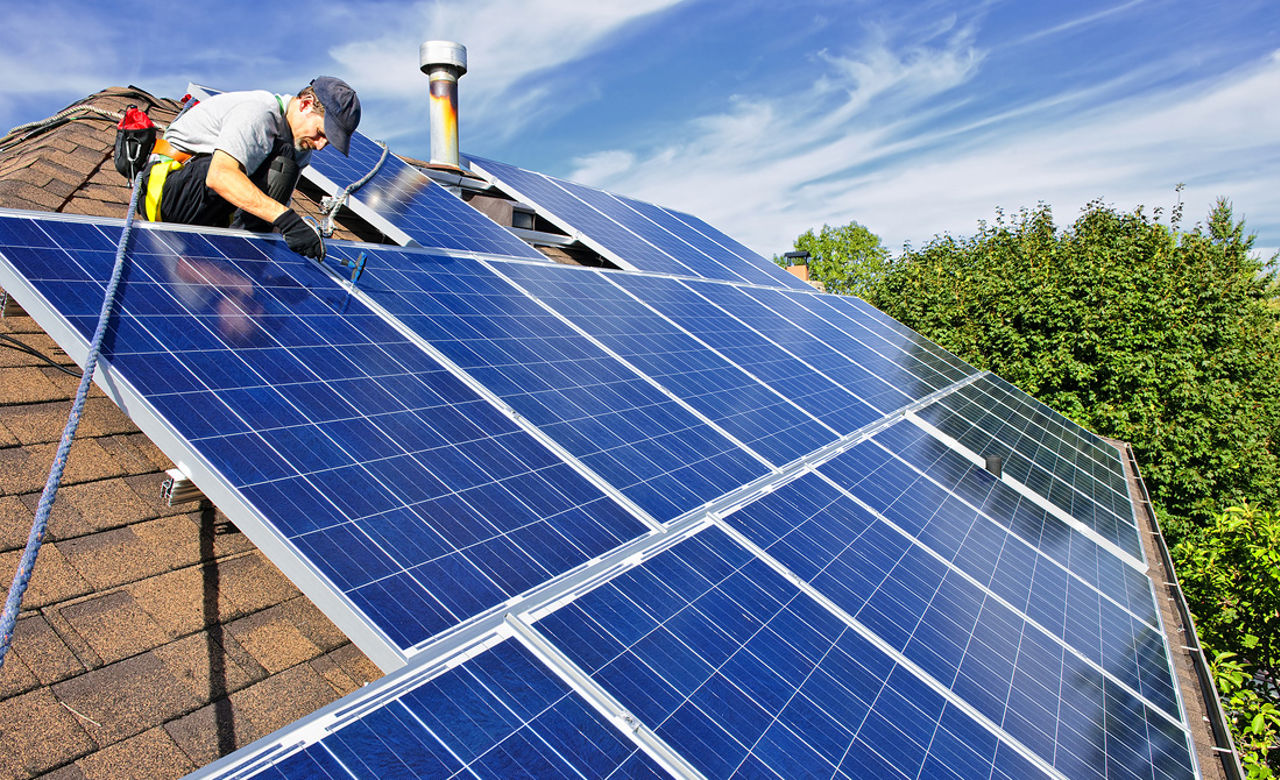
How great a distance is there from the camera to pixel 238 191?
4922 mm

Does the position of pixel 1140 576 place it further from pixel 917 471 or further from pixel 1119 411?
pixel 1119 411

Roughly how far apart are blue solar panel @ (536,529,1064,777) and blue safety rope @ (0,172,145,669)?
167 cm

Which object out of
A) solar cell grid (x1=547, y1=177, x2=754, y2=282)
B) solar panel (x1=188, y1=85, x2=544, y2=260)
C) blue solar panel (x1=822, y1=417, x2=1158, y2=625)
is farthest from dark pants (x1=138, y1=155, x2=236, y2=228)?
solar cell grid (x1=547, y1=177, x2=754, y2=282)

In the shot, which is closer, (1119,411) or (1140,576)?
(1140,576)

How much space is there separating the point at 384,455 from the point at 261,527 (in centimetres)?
81

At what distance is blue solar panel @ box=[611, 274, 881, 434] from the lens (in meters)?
7.48

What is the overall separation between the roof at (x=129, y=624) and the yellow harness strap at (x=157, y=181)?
4.31ft

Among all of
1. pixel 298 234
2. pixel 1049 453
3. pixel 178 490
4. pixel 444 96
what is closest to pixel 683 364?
pixel 298 234

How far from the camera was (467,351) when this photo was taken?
499cm

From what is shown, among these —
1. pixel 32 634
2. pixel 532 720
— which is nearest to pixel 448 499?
pixel 532 720

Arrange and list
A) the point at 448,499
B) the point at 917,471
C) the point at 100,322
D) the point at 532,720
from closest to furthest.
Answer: the point at 532,720, the point at 100,322, the point at 448,499, the point at 917,471

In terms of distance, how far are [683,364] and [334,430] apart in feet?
12.2

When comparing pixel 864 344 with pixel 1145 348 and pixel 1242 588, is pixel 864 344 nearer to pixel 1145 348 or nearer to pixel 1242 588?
pixel 1242 588

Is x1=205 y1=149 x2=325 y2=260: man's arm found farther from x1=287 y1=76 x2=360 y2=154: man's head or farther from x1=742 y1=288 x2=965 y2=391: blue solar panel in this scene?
x1=742 y1=288 x2=965 y2=391: blue solar panel
